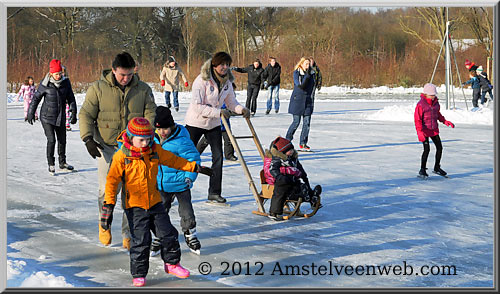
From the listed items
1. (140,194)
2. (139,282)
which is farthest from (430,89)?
(139,282)

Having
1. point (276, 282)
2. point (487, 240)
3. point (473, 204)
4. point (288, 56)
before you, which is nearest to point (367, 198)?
point (473, 204)

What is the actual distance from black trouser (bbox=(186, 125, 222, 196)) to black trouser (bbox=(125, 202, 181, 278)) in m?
2.38

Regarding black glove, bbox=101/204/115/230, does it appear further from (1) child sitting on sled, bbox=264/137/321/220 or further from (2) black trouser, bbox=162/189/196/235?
(1) child sitting on sled, bbox=264/137/321/220

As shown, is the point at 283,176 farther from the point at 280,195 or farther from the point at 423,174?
the point at 423,174

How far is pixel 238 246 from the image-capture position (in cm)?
551

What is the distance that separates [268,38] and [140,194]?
29.7 metres

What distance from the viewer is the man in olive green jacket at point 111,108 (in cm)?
542

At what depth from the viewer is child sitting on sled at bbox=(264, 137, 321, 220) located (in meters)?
6.42

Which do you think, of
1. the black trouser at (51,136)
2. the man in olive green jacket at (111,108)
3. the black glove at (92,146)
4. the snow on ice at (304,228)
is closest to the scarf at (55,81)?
the black trouser at (51,136)

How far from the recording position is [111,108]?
5480mm

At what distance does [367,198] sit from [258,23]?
28350 millimetres

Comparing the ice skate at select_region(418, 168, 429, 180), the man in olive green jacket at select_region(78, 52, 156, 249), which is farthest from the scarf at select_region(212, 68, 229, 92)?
the ice skate at select_region(418, 168, 429, 180)

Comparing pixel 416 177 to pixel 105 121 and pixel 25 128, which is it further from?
pixel 25 128

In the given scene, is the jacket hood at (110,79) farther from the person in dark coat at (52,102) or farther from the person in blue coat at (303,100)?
the person in blue coat at (303,100)
